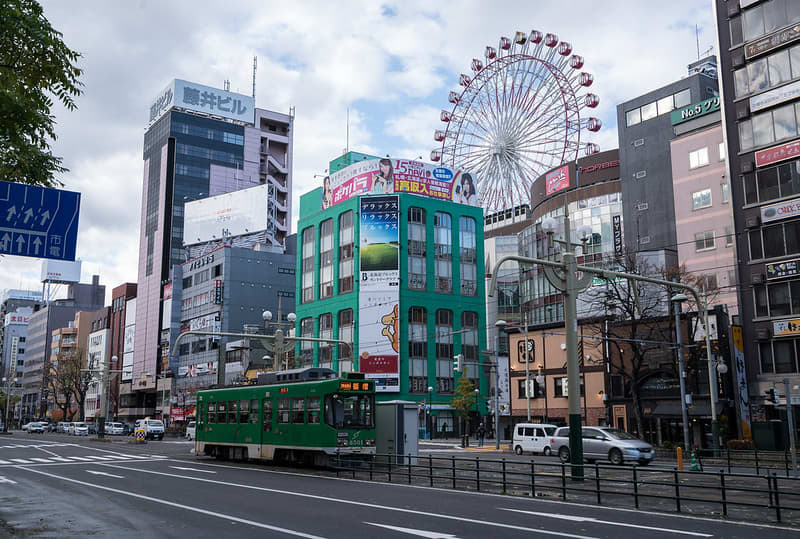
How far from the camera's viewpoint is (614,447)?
110 feet

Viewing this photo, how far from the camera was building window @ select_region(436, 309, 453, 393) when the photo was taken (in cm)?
8219

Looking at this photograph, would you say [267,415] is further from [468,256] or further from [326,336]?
[468,256]

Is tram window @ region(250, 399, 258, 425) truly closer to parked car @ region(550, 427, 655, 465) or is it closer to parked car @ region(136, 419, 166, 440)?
parked car @ region(550, 427, 655, 465)

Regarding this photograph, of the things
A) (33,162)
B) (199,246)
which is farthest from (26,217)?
(199,246)

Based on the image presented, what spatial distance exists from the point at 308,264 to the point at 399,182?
17.1 meters

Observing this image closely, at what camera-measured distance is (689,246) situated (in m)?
66.9

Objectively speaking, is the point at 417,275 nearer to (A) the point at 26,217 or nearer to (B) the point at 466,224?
(B) the point at 466,224

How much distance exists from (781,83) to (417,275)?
43.7 metres

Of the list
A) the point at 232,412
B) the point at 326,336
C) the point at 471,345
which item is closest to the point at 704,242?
the point at 471,345

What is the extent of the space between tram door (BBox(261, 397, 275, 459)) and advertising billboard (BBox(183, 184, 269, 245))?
79.8m

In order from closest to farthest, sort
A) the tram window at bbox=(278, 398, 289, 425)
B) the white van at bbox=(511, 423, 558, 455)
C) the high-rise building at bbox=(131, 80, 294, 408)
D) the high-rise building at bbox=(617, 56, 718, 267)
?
the tram window at bbox=(278, 398, 289, 425) < the white van at bbox=(511, 423, 558, 455) < the high-rise building at bbox=(617, 56, 718, 267) < the high-rise building at bbox=(131, 80, 294, 408)

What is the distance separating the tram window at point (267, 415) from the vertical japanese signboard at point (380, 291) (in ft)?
154

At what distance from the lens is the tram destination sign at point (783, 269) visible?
1863 inches

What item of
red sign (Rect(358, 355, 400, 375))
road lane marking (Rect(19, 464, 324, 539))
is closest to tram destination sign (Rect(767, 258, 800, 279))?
red sign (Rect(358, 355, 400, 375))
